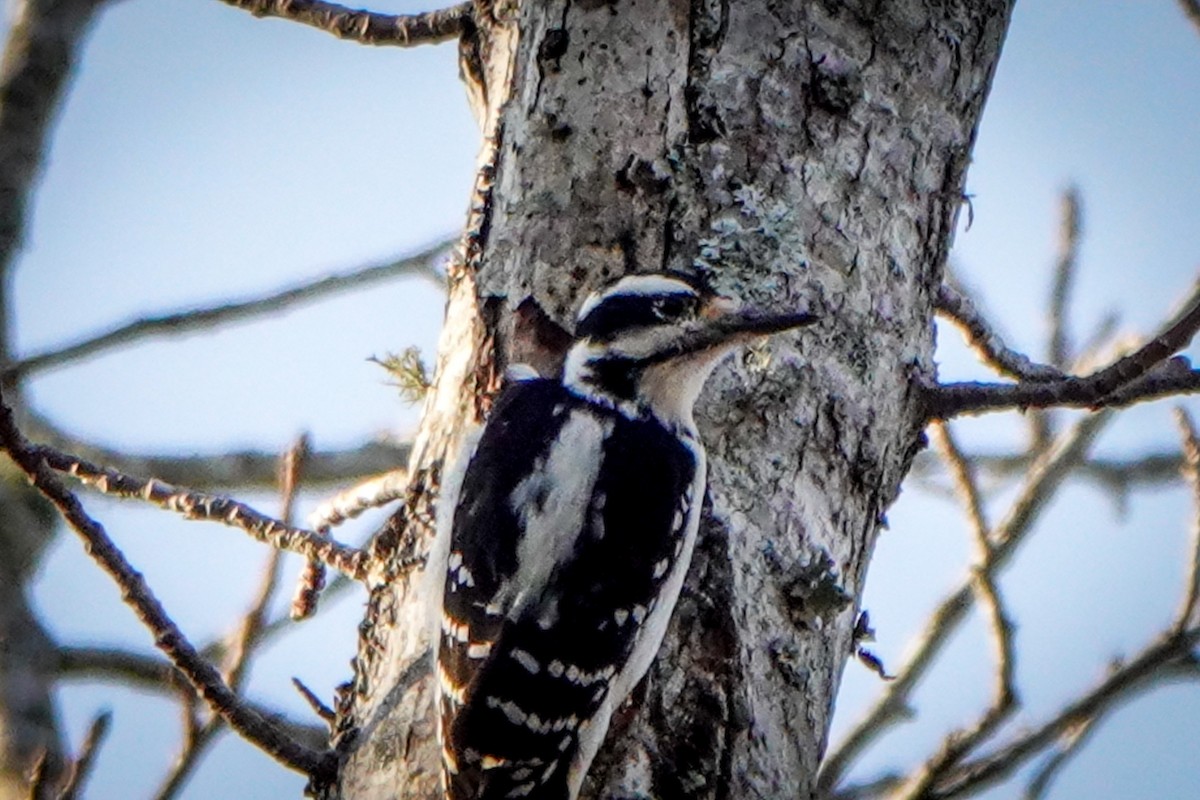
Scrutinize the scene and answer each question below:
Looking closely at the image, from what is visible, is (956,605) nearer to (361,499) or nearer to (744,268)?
(744,268)

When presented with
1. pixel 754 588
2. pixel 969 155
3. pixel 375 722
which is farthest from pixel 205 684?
pixel 969 155

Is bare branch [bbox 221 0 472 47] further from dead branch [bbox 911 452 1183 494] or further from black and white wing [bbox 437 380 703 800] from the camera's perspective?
dead branch [bbox 911 452 1183 494]

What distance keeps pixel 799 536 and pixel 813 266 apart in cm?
58

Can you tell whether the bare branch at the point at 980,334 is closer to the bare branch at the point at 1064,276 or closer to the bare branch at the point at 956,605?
the bare branch at the point at 956,605

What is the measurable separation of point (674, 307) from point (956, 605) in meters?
1.51

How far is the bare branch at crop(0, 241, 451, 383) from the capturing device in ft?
13.6

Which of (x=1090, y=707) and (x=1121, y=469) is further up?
(x=1121, y=469)

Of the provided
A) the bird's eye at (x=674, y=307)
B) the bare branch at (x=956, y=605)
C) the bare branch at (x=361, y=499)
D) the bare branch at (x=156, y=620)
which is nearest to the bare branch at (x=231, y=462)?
the bare branch at (x=361, y=499)

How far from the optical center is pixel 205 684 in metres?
2.87

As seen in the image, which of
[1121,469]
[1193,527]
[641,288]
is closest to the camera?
[641,288]

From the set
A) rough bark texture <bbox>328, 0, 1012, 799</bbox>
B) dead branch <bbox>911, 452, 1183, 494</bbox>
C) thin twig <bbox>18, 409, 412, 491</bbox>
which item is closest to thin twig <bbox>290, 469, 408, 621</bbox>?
rough bark texture <bbox>328, 0, 1012, 799</bbox>

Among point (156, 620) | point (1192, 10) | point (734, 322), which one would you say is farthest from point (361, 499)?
point (1192, 10)

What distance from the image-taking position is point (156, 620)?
2918mm

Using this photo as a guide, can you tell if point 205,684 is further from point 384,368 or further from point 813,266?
point 813,266
